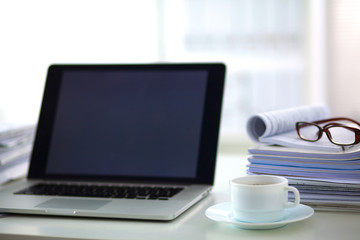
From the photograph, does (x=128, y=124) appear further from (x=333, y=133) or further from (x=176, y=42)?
(x=176, y=42)

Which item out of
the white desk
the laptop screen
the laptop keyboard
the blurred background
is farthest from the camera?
the blurred background

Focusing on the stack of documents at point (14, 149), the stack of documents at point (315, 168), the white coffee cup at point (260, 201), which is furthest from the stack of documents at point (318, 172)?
the stack of documents at point (14, 149)

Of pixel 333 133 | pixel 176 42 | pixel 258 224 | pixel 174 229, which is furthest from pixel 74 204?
pixel 176 42

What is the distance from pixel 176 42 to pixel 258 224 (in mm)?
2722

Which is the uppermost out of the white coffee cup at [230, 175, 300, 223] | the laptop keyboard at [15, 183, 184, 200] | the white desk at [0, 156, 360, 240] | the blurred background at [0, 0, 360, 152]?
the blurred background at [0, 0, 360, 152]

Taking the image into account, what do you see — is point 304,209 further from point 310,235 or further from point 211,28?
point 211,28

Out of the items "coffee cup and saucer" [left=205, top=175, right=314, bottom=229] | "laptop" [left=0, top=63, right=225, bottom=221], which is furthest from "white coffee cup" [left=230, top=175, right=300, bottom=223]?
"laptop" [left=0, top=63, right=225, bottom=221]

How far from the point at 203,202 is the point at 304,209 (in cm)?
22

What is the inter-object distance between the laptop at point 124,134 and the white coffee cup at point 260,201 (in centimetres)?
21

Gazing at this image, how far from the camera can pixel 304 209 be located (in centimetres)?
83

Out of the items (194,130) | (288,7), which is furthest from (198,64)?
(288,7)

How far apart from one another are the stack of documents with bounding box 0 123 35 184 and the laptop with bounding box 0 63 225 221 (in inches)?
3.2

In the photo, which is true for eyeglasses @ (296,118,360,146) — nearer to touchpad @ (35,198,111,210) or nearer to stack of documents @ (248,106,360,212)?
stack of documents @ (248,106,360,212)

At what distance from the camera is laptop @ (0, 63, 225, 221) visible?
3.51ft
